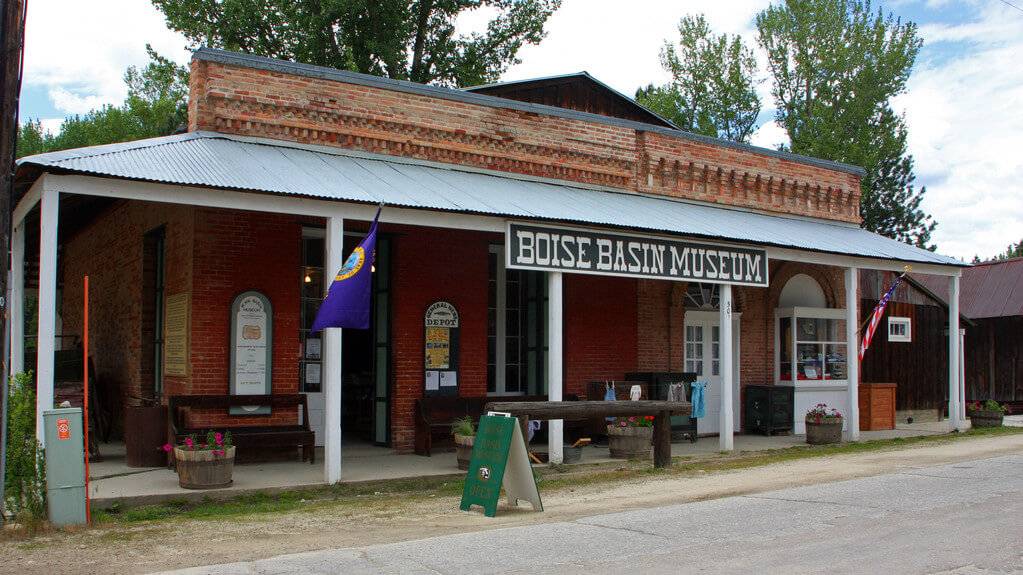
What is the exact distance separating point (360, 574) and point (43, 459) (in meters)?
3.56

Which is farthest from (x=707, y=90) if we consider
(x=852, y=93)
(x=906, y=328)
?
(x=906, y=328)

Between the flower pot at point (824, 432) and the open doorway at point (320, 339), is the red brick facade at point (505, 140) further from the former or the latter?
the flower pot at point (824, 432)

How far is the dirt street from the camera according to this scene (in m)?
7.13

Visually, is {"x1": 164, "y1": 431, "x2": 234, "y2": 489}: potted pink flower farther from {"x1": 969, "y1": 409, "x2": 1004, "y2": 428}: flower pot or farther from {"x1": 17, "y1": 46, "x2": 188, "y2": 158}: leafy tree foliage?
{"x1": 17, "y1": 46, "x2": 188, "y2": 158}: leafy tree foliage

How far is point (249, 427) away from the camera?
39.3 feet

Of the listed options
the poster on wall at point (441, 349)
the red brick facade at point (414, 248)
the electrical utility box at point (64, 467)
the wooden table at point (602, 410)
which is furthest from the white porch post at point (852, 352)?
the electrical utility box at point (64, 467)

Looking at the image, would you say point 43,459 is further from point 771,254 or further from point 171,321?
point 771,254

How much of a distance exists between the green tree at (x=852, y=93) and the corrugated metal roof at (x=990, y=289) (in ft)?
25.9

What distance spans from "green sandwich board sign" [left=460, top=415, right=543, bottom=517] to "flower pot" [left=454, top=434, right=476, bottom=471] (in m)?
2.46

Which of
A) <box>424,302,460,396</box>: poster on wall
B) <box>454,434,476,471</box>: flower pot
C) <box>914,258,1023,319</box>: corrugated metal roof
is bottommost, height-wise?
<box>454,434,476,471</box>: flower pot

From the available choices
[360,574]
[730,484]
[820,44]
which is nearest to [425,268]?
[730,484]

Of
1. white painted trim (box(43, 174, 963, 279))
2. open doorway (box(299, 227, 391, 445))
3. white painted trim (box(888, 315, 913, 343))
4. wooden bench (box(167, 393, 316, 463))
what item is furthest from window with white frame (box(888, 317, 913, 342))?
wooden bench (box(167, 393, 316, 463))

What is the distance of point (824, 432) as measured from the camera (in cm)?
1563

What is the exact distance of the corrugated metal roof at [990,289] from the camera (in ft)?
86.9
